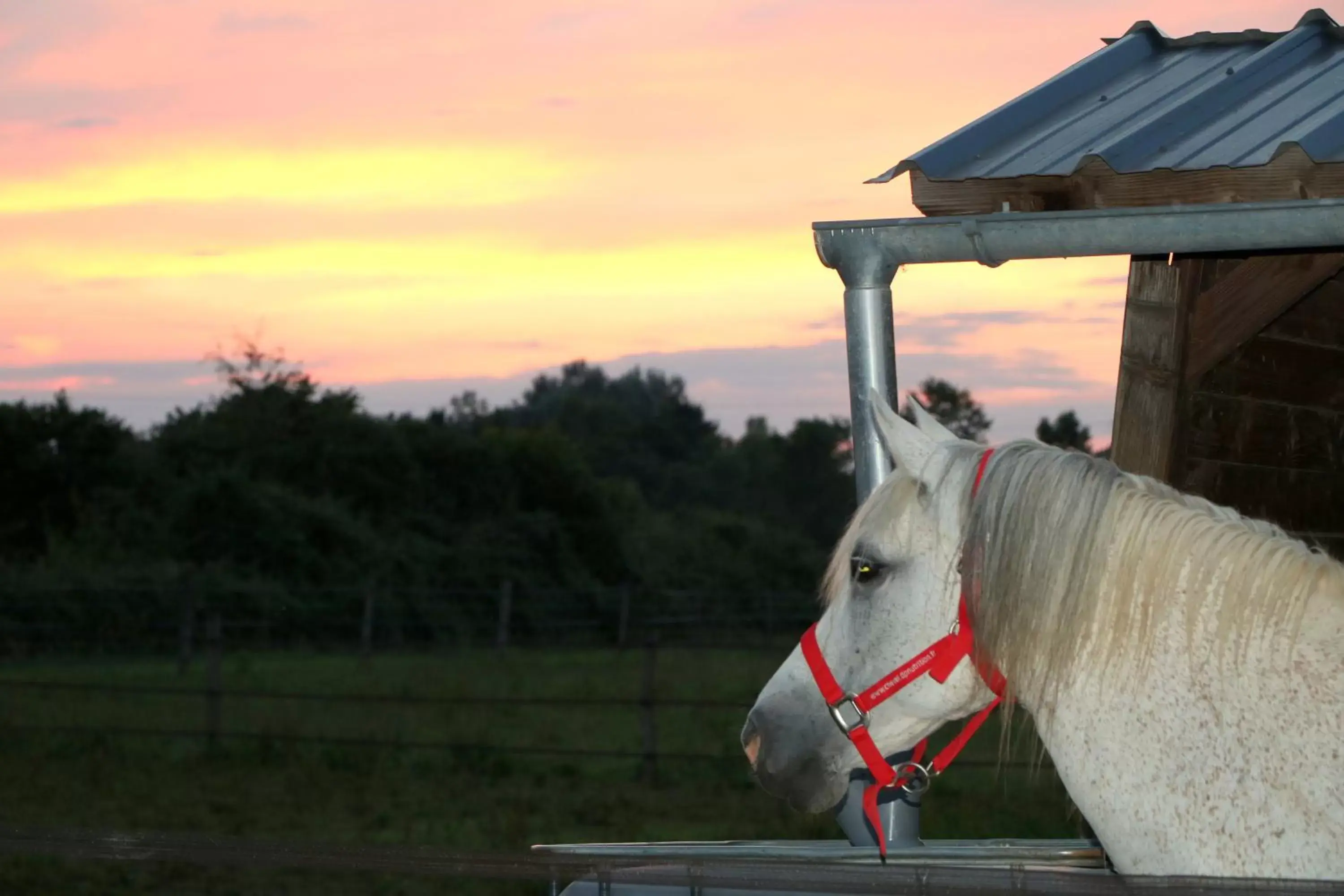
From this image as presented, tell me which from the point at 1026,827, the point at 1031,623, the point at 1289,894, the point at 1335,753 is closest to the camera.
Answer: the point at 1289,894

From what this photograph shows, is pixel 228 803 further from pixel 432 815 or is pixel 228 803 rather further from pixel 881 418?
pixel 881 418

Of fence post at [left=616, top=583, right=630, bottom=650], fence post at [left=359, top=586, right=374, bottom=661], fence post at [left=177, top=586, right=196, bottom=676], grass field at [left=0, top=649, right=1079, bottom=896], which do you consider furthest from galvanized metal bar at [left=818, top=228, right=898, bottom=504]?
fence post at [left=359, top=586, right=374, bottom=661]

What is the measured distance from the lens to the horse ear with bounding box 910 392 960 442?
2385 millimetres

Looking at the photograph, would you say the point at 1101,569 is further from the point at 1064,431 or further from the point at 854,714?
the point at 1064,431

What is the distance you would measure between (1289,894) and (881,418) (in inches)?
37.7

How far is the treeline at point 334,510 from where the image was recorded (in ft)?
81.0

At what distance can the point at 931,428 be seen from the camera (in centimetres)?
241

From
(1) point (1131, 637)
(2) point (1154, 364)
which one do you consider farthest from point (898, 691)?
(2) point (1154, 364)

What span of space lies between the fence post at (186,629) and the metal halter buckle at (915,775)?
13630mm

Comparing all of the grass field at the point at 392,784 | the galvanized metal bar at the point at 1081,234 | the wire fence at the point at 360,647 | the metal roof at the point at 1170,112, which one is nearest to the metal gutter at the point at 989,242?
the galvanized metal bar at the point at 1081,234

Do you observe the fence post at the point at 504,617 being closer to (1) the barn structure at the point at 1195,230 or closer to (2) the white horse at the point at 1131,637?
(1) the barn structure at the point at 1195,230

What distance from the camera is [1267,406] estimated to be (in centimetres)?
338

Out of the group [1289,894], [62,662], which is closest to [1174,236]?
[1289,894]

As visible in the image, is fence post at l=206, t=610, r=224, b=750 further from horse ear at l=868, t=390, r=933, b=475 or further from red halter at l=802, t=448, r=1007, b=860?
horse ear at l=868, t=390, r=933, b=475
